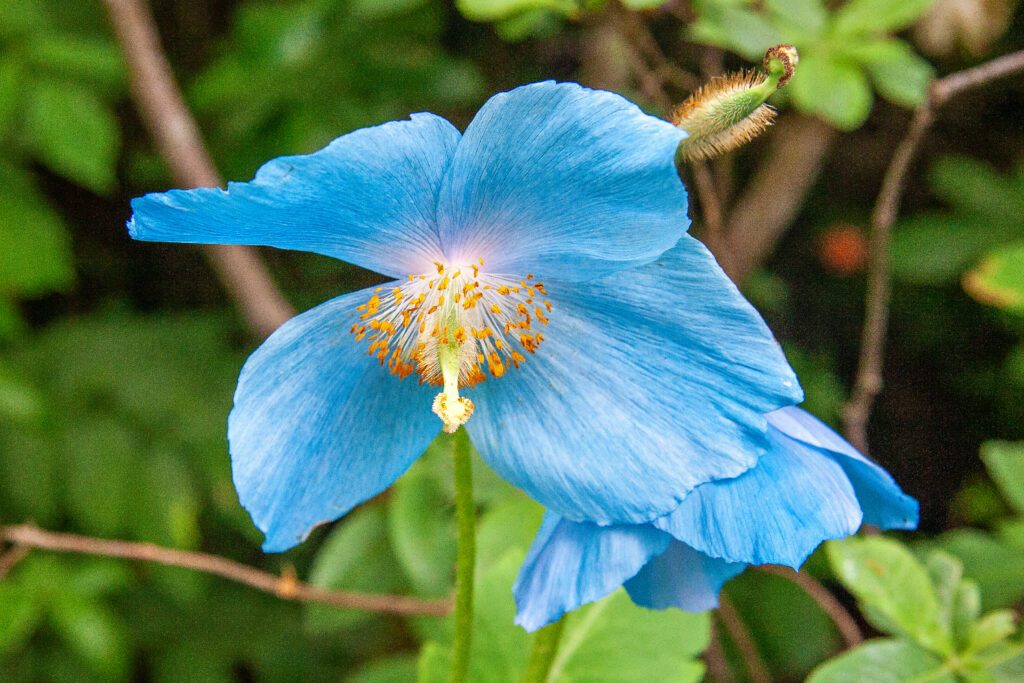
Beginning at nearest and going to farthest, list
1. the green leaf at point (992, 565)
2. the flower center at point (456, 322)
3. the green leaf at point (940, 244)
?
the flower center at point (456, 322)
the green leaf at point (992, 565)
the green leaf at point (940, 244)

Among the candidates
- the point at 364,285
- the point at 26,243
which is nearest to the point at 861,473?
the point at 364,285

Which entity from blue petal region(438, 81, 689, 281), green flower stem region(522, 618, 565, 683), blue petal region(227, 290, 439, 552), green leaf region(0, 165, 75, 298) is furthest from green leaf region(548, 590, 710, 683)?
green leaf region(0, 165, 75, 298)

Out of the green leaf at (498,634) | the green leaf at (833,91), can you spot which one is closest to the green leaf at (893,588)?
the green leaf at (498,634)

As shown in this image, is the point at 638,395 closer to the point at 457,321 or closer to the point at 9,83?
the point at 457,321

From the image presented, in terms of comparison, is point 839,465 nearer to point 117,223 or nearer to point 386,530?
point 386,530

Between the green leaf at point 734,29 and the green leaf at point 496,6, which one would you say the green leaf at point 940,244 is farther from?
the green leaf at point 496,6

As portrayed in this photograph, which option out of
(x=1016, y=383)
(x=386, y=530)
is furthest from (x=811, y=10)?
(x=1016, y=383)
